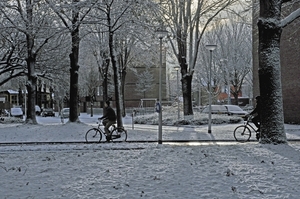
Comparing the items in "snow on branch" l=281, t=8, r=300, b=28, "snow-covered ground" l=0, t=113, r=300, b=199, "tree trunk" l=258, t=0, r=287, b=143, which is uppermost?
"snow on branch" l=281, t=8, r=300, b=28

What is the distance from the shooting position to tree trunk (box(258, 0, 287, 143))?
10.8m

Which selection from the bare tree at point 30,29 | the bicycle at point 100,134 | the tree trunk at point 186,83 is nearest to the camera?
the bicycle at point 100,134

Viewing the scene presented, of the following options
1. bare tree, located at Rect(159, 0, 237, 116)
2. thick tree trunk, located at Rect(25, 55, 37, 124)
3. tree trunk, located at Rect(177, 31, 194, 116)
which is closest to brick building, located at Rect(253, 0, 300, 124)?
bare tree, located at Rect(159, 0, 237, 116)

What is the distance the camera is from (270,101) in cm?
1087

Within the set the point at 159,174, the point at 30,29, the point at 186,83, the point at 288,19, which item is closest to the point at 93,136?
the point at 159,174

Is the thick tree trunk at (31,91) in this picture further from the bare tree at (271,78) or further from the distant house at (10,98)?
the distant house at (10,98)

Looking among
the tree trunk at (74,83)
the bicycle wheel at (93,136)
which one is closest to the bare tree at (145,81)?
the tree trunk at (74,83)

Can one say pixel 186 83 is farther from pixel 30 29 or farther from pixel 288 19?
pixel 288 19

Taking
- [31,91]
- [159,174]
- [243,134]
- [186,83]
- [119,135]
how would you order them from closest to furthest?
[159,174]
[119,135]
[243,134]
[31,91]
[186,83]

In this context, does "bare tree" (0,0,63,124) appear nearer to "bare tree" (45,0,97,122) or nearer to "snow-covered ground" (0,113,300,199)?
"bare tree" (45,0,97,122)

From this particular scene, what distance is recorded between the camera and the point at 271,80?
10.9m

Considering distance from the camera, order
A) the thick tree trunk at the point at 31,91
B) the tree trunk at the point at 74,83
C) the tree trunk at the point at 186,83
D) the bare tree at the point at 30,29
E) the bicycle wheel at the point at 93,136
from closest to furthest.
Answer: the bicycle wheel at the point at 93,136
the bare tree at the point at 30,29
the tree trunk at the point at 74,83
the thick tree trunk at the point at 31,91
the tree trunk at the point at 186,83

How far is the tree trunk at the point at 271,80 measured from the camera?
35.6ft

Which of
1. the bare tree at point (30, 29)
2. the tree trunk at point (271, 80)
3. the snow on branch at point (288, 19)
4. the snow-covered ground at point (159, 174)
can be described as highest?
the bare tree at point (30, 29)
